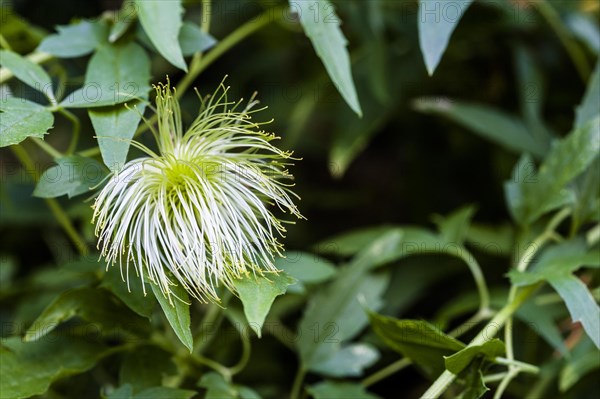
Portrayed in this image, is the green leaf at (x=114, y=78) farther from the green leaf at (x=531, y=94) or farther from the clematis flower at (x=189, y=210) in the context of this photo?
the green leaf at (x=531, y=94)

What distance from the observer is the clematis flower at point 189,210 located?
0.61m

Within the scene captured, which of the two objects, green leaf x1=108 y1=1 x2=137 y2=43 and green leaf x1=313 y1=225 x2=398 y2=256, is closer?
Answer: green leaf x1=108 y1=1 x2=137 y2=43

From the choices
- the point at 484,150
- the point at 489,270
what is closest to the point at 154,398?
the point at 489,270

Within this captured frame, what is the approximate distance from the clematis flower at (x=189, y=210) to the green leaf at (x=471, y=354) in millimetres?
179

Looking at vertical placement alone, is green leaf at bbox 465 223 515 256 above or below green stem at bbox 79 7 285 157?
below

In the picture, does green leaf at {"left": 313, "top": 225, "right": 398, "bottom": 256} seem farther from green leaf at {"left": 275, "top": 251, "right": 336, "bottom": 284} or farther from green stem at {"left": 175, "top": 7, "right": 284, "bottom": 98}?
green stem at {"left": 175, "top": 7, "right": 284, "bottom": 98}

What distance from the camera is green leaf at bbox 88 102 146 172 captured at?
2.00 ft

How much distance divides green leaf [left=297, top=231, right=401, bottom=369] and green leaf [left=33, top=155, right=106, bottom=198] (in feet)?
1.03

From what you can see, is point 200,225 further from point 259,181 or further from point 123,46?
point 123,46

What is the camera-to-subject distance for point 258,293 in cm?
60

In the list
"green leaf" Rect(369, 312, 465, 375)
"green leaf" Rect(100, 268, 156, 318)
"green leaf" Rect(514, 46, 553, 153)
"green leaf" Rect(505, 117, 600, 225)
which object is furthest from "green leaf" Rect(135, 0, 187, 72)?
"green leaf" Rect(514, 46, 553, 153)

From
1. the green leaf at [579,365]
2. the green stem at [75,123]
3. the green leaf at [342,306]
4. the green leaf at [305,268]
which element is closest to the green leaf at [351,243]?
the green leaf at [342,306]

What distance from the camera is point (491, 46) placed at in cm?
131

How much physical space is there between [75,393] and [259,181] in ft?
1.21
